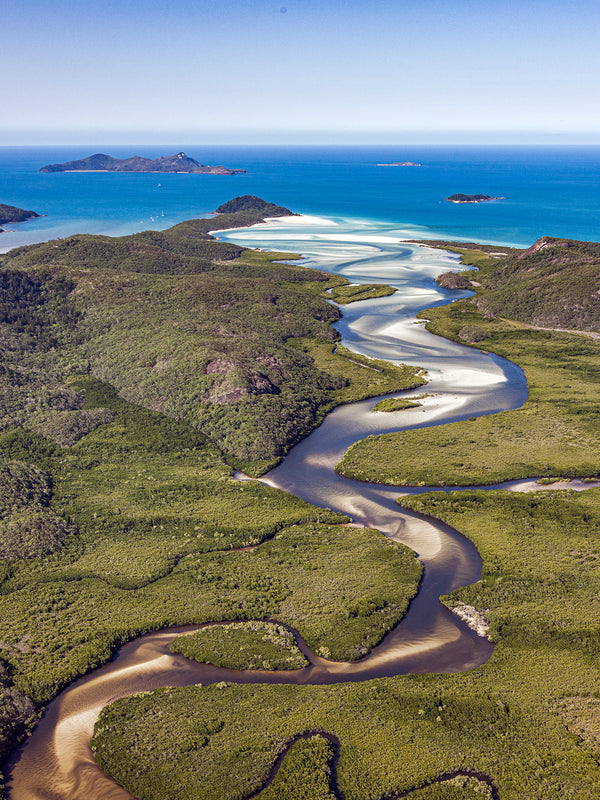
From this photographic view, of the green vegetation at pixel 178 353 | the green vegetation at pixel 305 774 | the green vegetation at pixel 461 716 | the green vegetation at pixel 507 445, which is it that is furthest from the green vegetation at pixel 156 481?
the green vegetation at pixel 507 445

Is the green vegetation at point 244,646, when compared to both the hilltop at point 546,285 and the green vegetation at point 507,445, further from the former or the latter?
the hilltop at point 546,285

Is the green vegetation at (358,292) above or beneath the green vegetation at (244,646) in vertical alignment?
above

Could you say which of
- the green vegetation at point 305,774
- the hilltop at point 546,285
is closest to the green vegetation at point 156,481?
the green vegetation at point 305,774

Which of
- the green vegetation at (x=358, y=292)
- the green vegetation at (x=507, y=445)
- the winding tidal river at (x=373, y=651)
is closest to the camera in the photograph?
the winding tidal river at (x=373, y=651)

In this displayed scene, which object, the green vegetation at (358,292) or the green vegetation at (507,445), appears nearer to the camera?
the green vegetation at (507,445)

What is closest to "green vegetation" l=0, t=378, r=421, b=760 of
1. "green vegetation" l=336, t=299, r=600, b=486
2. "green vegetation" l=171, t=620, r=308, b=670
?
"green vegetation" l=171, t=620, r=308, b=670

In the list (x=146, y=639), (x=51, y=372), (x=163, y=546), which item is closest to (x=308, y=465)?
(x=163, y=546)

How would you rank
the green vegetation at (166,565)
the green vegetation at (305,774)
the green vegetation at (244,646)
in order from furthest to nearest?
the green vegetation at (166,565)
the green vegetation at (244,646)
the green vegetation at (305,774)

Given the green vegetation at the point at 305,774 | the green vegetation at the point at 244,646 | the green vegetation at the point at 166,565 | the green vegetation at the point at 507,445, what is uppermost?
the green vegetation at the point at 507,445
